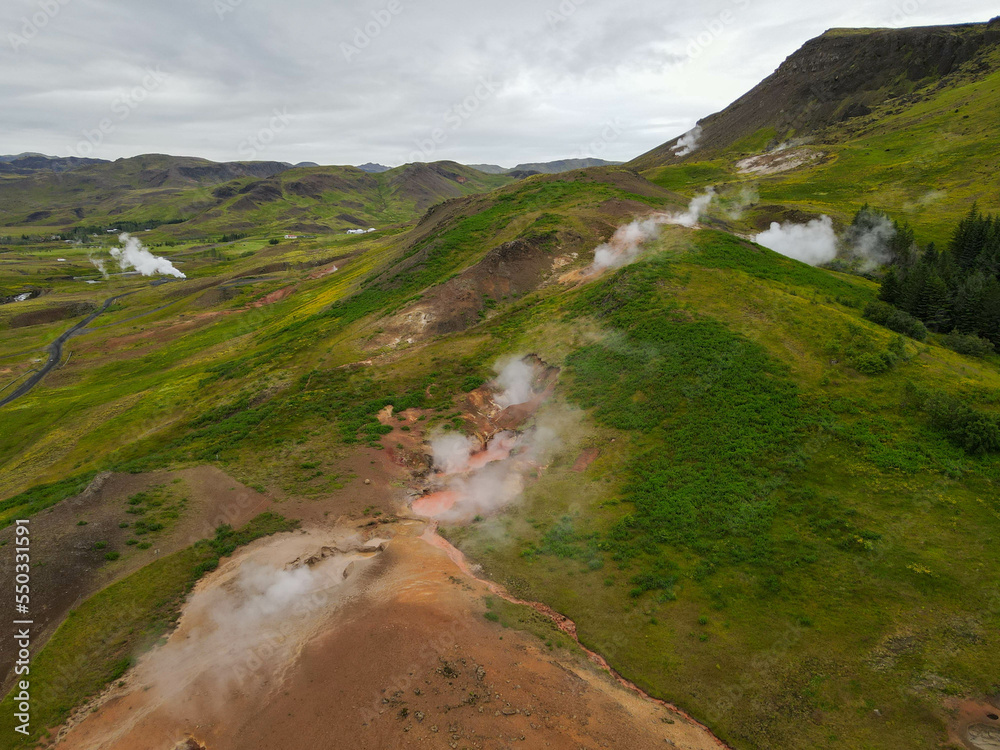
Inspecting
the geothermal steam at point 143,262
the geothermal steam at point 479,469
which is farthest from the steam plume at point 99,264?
the geothermal steam at point 479,469

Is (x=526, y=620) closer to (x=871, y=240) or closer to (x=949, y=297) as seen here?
(x=949, y=297)

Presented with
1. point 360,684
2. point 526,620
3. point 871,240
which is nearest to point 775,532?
point 526,620

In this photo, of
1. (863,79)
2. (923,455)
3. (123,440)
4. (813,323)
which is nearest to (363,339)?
(123,440)

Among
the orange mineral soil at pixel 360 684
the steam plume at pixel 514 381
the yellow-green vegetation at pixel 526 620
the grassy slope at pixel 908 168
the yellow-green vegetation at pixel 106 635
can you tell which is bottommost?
the yellow-green vegetation at pixel 526 620

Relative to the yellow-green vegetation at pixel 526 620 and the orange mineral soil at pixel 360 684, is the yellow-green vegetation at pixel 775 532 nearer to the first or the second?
the yellow-green vegetation at pixel 526 620

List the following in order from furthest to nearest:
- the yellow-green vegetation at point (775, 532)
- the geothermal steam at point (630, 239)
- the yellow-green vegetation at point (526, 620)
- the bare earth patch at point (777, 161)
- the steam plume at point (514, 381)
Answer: the bare earth patch at point (777, 161) → the geothermal steam at point (630, 239) → the steam plume at point (514, 381) → the yellow-green vegetation at point (526, 620) → the yellow-green vegetation at point (775, 532)

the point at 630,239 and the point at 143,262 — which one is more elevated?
the point at 143,262
